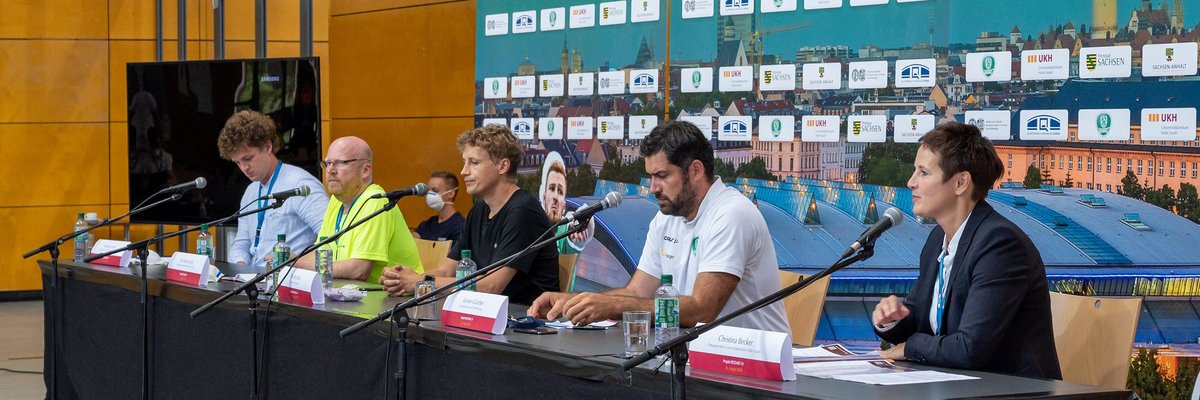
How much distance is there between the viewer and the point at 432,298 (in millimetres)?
2854

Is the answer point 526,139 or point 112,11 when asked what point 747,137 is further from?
point 112,11

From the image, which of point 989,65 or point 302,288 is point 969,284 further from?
point 989,65

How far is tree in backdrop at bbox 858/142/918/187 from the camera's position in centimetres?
438

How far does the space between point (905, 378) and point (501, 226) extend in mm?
1774

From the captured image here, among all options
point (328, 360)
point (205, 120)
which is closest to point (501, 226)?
point (328, 360)

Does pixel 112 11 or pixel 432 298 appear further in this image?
pixel 112 11

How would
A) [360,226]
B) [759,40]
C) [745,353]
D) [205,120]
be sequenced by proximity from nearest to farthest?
[745,353] → [360,226] → [759,40] → [205,120]

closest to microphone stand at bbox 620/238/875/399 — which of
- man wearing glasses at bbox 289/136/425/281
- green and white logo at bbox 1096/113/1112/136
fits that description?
man wearing glasses at bbox 289/136/425/281

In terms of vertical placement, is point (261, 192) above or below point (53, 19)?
below

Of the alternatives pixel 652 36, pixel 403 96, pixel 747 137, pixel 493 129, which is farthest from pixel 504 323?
pixel 403 96

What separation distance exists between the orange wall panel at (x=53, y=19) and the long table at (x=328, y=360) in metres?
4.51

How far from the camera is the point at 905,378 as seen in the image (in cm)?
208

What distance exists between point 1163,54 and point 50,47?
7.37 meters

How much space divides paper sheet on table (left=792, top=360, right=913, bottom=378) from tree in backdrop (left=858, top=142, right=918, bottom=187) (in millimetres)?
2154
